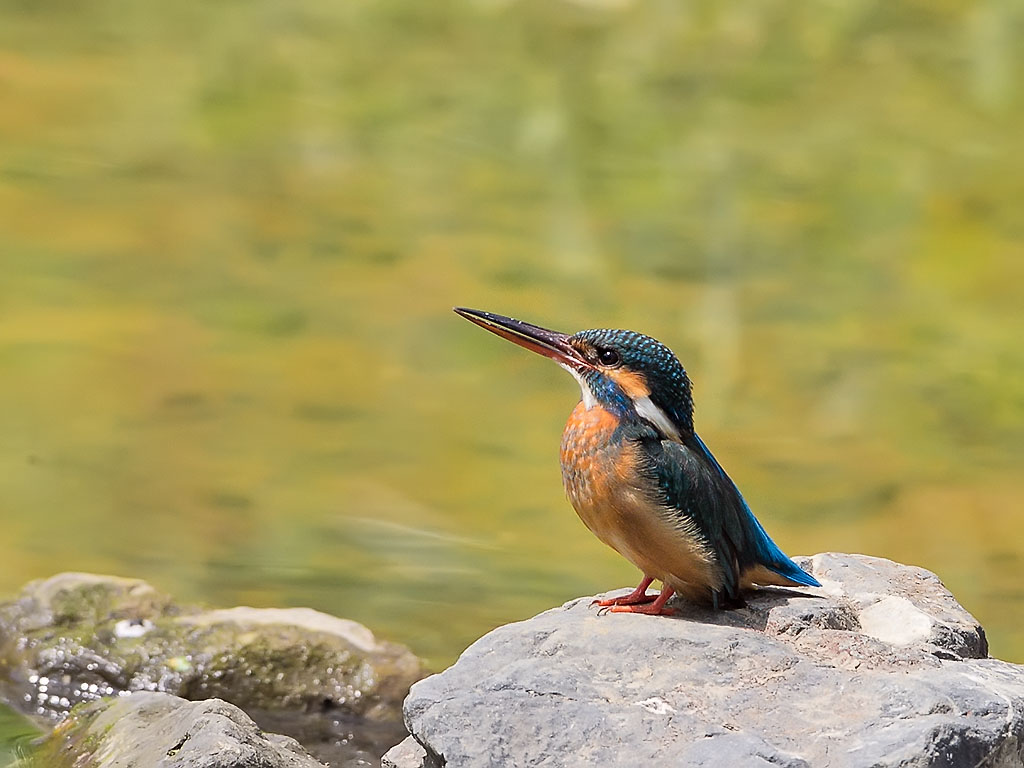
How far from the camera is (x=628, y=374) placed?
3729 millimetres

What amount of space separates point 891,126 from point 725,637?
7.60 metres

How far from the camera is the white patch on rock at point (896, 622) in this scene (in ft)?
12.0

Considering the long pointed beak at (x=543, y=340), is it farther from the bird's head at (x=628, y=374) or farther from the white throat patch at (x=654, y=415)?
the white throat patch at (x=654, y=415)

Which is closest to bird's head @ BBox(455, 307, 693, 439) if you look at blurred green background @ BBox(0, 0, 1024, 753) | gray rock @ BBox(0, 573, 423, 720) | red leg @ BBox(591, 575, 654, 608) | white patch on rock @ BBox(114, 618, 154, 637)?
red leg @ BBox(591, 575, 654, 608)

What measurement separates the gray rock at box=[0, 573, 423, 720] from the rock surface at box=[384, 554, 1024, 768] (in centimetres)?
152

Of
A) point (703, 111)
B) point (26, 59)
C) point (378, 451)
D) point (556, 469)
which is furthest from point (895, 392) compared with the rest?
point (26, 59)

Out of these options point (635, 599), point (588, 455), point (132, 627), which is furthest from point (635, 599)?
point (132, 627)

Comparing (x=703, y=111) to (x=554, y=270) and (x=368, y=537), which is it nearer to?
(x=554, y=270)

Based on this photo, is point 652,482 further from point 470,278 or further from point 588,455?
point 470,278

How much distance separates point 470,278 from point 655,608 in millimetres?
5116

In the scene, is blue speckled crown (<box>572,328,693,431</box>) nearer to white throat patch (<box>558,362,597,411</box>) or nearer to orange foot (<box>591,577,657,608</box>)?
white throat patch (<box>558,362,597,411</box>)

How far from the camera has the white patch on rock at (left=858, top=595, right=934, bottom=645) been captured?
366 cm

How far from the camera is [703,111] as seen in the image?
1063cm

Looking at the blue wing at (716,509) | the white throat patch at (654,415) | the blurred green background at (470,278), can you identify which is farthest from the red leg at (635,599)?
the blurred green background at (470,278)
